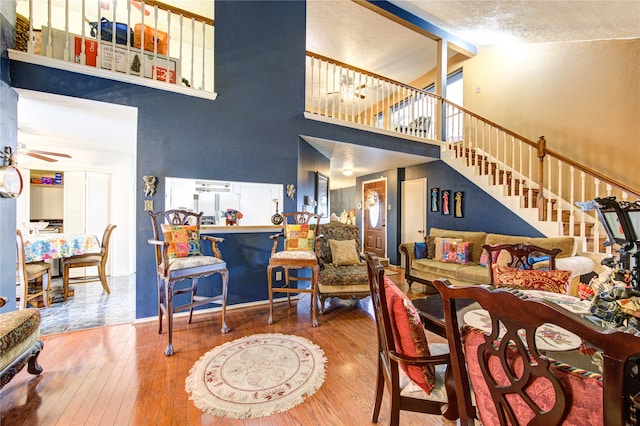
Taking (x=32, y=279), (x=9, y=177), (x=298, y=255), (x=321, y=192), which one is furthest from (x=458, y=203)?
(x=32, y=279)

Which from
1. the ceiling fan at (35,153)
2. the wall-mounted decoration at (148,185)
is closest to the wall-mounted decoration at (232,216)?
the wall-mounted decoration at (148,185)

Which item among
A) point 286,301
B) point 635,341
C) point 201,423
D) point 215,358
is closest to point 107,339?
point 215,358

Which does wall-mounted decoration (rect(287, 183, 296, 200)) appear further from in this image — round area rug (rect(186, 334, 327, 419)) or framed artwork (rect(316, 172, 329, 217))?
round area rug (rect(186, 334, 327, 419))

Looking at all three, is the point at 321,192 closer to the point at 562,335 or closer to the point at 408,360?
the point at 408,360

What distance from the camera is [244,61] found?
3273mm

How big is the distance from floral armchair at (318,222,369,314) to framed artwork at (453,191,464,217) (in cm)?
232

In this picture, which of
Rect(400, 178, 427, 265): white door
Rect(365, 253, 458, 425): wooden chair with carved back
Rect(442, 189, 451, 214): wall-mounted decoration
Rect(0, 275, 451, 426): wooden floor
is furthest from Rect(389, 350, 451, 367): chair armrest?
Rect(400, 178, 427, 265): white door

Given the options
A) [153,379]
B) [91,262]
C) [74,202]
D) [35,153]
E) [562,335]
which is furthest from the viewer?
[74,202]

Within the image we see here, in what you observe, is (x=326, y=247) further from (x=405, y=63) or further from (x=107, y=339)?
(x=405, y=63)

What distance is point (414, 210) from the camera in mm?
5762

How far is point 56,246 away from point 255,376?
342 centimetres

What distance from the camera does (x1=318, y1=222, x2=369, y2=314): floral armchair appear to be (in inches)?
118

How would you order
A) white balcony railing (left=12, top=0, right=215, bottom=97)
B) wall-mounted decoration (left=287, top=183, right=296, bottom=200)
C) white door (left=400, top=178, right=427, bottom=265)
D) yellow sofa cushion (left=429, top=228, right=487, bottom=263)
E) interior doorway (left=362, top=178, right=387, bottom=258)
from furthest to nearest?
interior doorway (left=362, top=178, right=387, bottom=258)
white door (left=400, top=178, right=427, bottom=265)
yellow sofa cushion (left=429, top=228, right=487, bottom=263)
wall-mounted decoration (left=287, top=183, right=296, bottom=200)
white balcony railing (left=12, top=0, right=215, bottom=97)

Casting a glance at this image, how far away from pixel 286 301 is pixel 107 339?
1874 mm
